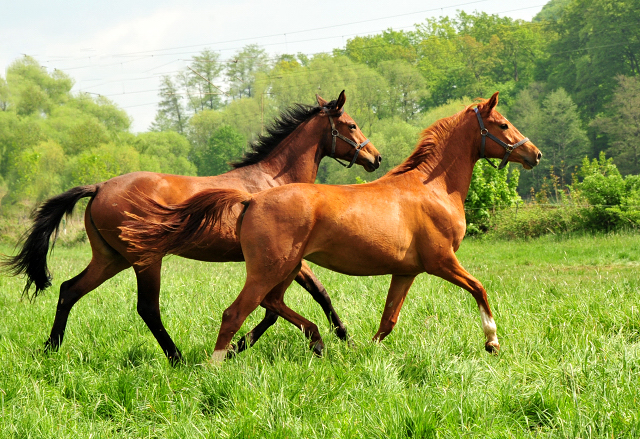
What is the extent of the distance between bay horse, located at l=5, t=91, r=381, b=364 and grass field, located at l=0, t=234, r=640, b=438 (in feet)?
1.11

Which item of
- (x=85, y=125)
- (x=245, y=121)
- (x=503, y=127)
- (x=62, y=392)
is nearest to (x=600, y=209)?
(x=503, y=127)

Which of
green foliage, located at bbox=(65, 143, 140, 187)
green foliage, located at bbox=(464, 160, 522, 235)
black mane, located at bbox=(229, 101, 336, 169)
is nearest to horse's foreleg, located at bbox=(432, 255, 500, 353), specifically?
black mane, located at bbox=(229, 101, 336, 169)

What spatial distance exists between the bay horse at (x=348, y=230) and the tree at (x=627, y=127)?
4260cm

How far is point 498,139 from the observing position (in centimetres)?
534

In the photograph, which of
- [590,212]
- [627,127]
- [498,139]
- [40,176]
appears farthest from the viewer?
[40,176]

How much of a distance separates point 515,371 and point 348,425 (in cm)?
146

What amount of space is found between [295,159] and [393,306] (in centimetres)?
189

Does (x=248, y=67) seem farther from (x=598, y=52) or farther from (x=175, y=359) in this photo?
(x=175, y=359)

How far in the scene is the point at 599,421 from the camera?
9.70 feet

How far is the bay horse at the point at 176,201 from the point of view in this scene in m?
5.09

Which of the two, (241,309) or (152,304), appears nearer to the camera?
(241,309)

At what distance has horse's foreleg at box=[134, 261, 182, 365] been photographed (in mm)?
4984

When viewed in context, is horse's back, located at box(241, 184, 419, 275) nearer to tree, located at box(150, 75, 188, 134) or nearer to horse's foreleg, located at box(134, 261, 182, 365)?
horse's foreleg, located at box(134, 261, 182, 365)

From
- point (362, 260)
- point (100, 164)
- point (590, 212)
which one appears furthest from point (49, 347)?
point (100, 164)
